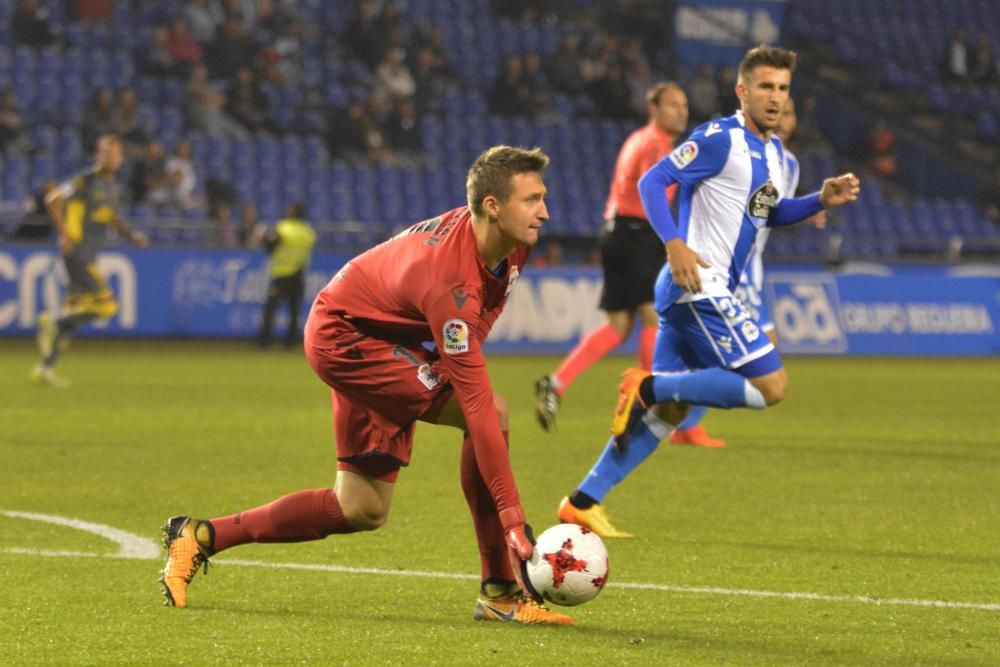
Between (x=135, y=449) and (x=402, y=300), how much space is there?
5416 millimetres

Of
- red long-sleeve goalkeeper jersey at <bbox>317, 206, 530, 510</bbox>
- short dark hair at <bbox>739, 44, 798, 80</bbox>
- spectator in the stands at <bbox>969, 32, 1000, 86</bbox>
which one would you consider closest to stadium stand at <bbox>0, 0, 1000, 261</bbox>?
spectator in the stands at <bbox>969, 32, 1000, 86</bbox>

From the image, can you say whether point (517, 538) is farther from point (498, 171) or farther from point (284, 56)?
point (284, 56)

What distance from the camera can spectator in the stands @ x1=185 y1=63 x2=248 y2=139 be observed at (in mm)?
22641

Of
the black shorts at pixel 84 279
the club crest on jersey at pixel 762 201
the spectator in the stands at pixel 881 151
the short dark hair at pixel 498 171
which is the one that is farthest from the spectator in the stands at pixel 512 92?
the short dark hair at pixel 498 171

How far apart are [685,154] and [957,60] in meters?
22.5

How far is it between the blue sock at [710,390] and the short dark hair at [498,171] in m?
2.30

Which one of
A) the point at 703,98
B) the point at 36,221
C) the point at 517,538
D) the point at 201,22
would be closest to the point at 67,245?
the point at 36,221

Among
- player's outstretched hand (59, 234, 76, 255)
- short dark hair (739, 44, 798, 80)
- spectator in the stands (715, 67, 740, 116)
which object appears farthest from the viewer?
spectator in the stands (715, 67, 740, 116)

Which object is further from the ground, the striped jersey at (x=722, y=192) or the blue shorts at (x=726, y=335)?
the striped jersey at (x=722, y=192)

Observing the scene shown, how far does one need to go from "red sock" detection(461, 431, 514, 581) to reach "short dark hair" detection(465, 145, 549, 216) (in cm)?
84

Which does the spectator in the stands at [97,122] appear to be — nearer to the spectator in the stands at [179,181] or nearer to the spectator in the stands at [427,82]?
the spectator in the stands at [179,181]

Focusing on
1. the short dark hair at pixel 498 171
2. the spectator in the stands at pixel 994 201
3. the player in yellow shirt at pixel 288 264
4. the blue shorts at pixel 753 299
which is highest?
the short dark hair at pixel 498 171

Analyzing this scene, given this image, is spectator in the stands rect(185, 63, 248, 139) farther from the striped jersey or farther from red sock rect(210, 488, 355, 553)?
red sock rect(210, 488, 355, 553)

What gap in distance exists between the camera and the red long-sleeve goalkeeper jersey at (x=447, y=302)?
187 inches
